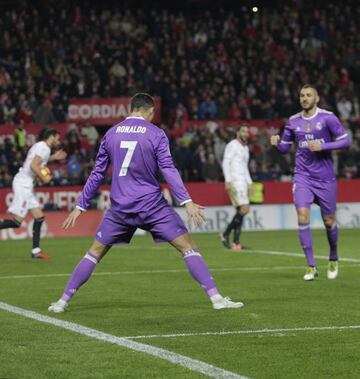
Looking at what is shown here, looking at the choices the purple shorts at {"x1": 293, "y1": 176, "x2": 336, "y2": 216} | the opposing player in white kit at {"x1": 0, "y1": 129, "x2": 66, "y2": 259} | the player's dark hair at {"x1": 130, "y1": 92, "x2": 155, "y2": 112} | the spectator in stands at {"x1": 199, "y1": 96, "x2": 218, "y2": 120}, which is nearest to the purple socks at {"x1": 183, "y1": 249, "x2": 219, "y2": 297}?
the player's dark hair at {"x1": 130, "y1": 92, "x2": 155, "y2": 112}

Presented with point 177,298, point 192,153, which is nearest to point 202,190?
point 192,153

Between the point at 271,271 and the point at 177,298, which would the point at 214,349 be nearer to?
the point at 177,298

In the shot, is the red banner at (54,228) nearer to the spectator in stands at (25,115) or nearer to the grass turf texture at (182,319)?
the spectator in stands at (25,115)

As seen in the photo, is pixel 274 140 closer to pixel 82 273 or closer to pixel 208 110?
pixel 82 273

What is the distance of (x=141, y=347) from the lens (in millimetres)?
8734

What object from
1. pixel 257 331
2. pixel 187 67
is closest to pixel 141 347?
pixel 257 331

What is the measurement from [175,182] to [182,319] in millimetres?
1325

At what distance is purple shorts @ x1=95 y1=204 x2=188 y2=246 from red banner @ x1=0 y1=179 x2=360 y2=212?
1862 centimetres

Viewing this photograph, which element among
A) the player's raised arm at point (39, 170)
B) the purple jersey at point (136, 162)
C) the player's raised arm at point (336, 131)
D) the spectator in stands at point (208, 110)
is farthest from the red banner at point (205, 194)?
the purple jersey at point (136, 162)

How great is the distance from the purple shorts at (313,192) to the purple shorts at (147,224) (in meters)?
4.17

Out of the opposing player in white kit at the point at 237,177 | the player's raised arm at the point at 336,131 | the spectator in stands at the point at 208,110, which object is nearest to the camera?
the player's raised arm at the point at 336,131

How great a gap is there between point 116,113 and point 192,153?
2.98 meters

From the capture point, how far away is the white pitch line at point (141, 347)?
751 centimetres

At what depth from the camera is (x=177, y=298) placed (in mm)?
12633
